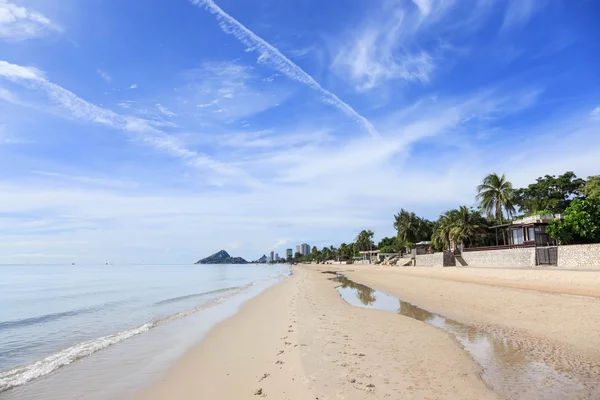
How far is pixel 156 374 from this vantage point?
8945 mm

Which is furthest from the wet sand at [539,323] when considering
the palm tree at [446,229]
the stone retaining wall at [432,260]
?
the palm tree at [446,229]

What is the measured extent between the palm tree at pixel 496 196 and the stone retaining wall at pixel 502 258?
19.1 m

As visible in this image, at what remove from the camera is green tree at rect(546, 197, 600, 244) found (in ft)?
98.7

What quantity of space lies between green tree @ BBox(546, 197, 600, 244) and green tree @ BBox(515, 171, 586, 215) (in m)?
30.3

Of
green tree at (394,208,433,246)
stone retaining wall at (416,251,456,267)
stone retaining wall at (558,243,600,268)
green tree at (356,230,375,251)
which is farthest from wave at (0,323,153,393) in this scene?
green tree at (356,230,375,251)

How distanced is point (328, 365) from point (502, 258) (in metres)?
32.9

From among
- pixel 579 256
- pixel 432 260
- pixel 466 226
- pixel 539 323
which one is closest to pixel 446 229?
pixel 466 226

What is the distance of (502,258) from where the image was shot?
34.9 m

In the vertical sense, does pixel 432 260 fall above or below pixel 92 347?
above

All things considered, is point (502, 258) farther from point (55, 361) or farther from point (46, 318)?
point (46, 318)

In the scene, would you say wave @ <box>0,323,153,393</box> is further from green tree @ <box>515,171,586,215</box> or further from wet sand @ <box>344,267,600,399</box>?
green tree @ <box>515,171,586,215</box>

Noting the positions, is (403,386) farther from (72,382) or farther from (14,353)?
(14,353)

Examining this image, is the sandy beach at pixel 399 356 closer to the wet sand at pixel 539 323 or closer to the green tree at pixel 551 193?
the wet sand at pixel 539 323

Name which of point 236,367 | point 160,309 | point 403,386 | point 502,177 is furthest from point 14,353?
point 502,177
